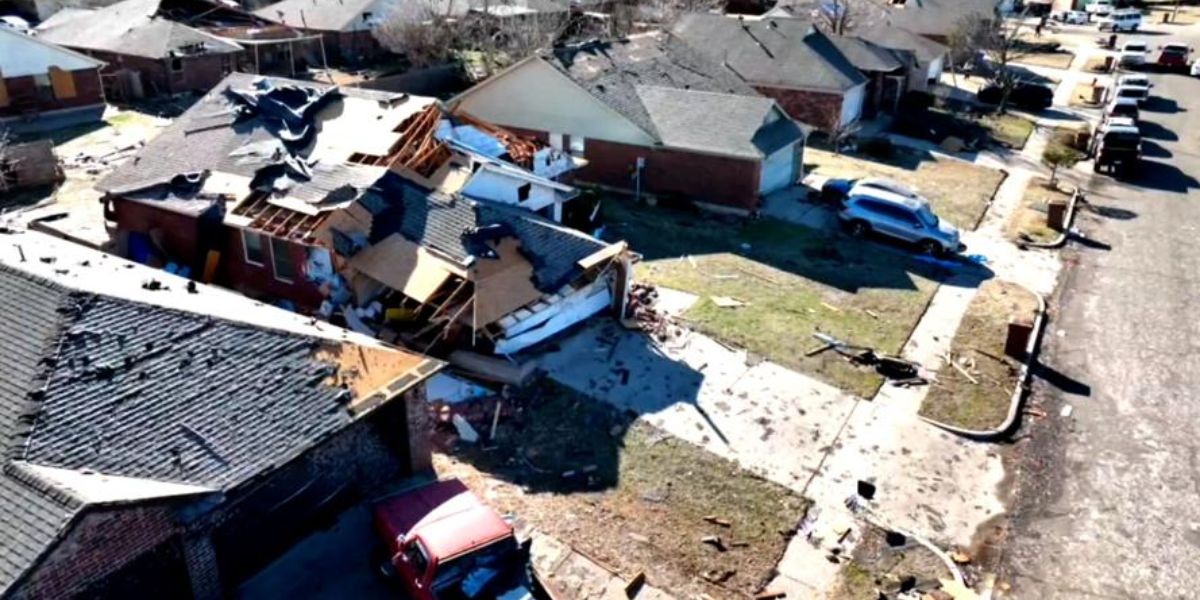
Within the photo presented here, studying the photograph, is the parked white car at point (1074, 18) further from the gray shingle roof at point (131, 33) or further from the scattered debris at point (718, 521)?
the scattered debris at point (718, 521)

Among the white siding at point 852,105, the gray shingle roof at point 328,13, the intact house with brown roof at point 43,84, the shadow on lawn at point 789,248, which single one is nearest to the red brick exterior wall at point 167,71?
the intact house with brown roof at point 43,84

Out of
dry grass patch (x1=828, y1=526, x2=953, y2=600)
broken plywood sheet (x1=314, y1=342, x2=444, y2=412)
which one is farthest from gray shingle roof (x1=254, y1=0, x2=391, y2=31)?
dry grass patch (x1=828, y1=526, x2=953, y2=600)

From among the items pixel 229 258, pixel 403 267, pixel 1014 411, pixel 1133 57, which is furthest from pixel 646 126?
pixel 1133 57

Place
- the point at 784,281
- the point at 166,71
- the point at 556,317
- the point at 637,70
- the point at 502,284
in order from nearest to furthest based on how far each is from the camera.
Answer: the point at 502,284 → the point at 556,317 → the point at 784,281 → the point at 637,70 → the point at 166,71

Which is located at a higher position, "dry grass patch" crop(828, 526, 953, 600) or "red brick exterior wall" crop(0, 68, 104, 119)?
"red brick exterior wall" crop(0, 68, 104, 119)

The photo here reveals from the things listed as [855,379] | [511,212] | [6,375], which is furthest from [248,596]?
[855,379]

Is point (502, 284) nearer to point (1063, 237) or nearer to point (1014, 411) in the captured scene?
point (1014, 411)

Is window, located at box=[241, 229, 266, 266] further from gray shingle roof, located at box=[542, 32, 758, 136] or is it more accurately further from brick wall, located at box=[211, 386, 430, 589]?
gray shingle roof, located at box=[542, 32, 758, 136]

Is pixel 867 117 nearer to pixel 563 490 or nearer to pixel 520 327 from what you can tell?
pixel 520 327
